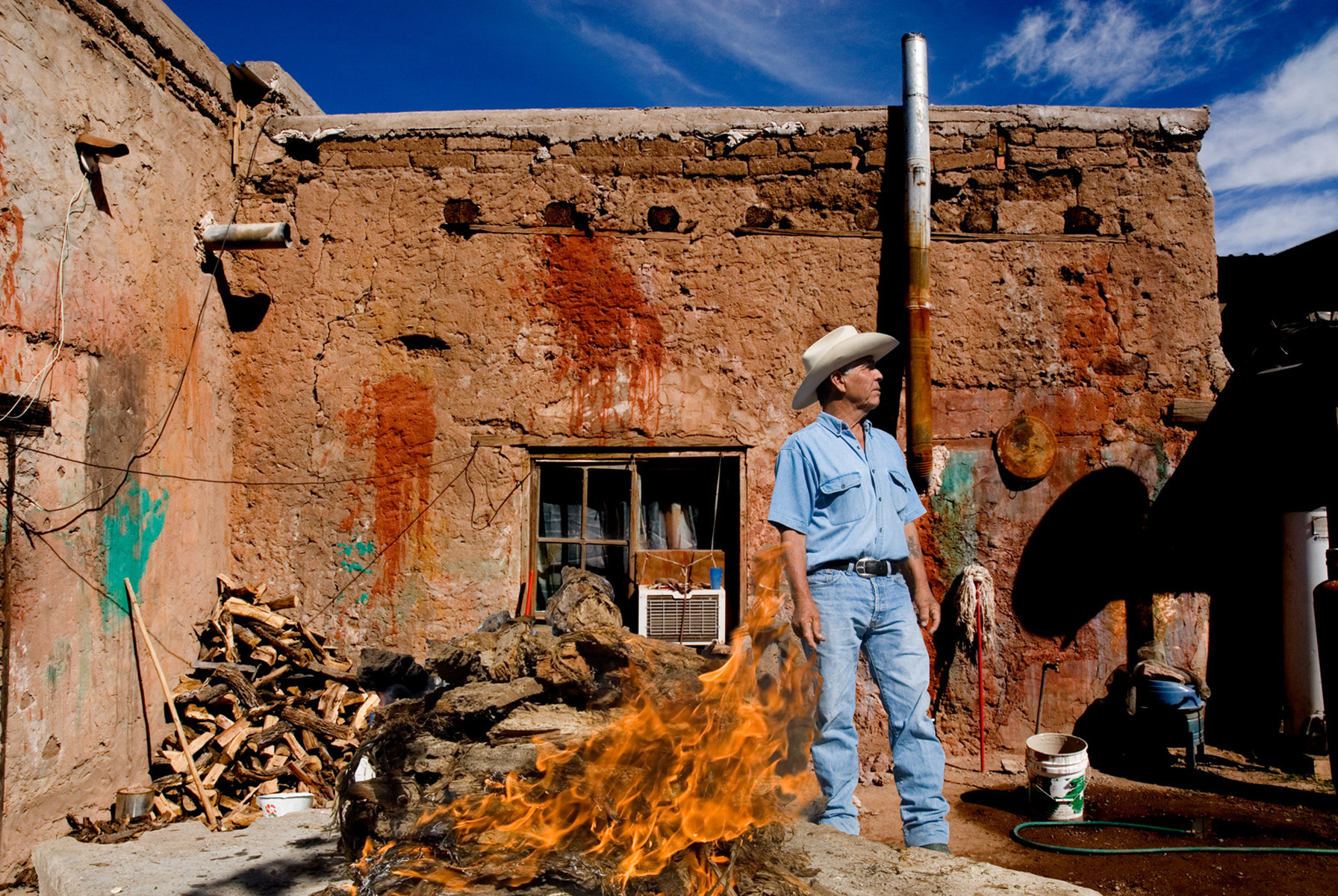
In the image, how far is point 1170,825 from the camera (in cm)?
447

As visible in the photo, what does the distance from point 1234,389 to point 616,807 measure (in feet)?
15.9

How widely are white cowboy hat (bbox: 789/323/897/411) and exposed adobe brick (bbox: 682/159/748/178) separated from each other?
6.07 feet

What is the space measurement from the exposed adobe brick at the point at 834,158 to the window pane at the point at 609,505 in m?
2.41

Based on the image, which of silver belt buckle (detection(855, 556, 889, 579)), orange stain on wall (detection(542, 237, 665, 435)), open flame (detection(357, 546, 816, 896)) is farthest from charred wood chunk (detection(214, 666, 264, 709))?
silver belt buckle (detection(855, 556, 889, 579))

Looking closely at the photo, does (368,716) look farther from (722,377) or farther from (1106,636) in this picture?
(1106,636)

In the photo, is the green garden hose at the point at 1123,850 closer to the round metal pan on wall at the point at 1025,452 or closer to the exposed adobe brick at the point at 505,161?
the round metal pan on wall at the point at 1025,452

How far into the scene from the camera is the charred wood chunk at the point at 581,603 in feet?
15.0

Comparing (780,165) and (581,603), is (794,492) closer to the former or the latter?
(581,603)

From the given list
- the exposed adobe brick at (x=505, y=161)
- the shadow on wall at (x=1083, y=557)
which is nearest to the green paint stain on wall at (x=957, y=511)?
the shadow on wall at (x=1083, y=557)

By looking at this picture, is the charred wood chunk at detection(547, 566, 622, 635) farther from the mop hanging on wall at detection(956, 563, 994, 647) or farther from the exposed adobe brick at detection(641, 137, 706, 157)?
the exposed adobe brick at detection(641, 137, 706, 157)

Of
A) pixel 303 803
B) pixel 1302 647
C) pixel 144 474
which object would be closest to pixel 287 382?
pixel 144 474

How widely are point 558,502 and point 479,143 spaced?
96.5 inches

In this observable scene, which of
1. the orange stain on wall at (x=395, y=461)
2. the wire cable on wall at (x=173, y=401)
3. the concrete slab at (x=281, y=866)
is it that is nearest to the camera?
the concrete slab at (x=281, y=866)

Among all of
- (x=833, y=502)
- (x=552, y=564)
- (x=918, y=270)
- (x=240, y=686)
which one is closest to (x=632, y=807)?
(x=833, y=502)
